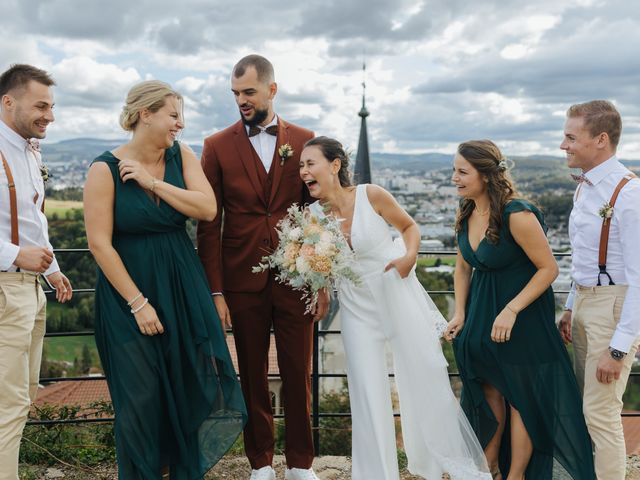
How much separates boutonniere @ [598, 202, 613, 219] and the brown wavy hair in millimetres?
450

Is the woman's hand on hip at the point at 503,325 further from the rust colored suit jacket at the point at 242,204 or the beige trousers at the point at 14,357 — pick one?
the beige trousers at the point at 14,357

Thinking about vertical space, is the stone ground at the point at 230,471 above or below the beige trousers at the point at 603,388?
below

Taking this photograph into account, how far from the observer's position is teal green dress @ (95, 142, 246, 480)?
323 cm

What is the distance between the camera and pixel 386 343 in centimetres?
386

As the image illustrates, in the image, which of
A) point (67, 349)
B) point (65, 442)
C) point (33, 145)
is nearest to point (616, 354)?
point (33, 145)

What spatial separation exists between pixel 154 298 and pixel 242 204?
35.6 inches

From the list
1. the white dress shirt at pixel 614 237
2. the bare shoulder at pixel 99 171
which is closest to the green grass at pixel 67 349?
the bare shoulder at pixel 99 171

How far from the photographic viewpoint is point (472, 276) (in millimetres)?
3855

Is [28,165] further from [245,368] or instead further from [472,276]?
[472,276]

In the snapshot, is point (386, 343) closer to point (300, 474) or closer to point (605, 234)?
point (300, 474)

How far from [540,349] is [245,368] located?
1775 millimetres

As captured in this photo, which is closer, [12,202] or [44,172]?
[12,202]

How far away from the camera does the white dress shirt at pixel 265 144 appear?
4.01 meters

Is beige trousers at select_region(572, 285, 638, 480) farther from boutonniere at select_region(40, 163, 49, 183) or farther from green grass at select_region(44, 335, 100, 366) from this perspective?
green grass at select_region(44, 335, 100, 366)
